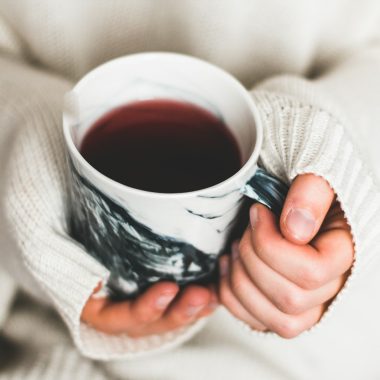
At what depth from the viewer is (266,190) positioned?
37cm

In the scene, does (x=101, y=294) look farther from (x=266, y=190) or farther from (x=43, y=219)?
(x=266, y=190)

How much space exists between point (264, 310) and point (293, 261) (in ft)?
0.27

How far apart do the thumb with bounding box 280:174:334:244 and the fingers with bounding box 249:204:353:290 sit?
0.01 metres

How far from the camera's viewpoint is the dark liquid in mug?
398mm

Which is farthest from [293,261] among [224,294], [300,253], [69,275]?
[69,275]

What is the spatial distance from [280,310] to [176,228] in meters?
0.13

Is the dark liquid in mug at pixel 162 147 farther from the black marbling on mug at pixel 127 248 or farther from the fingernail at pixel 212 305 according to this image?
the fingernail at pixel 212 305

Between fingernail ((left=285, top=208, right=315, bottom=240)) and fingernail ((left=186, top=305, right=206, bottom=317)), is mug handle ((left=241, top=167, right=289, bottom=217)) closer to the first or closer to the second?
fingernail ((left=285, top=208, right=315, bottom=240))

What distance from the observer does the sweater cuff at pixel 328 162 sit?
0.38m

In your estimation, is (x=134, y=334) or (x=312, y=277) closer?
(x=312, y=277)

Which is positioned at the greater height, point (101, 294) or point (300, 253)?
point (300, 253)

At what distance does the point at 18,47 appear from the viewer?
69 centimetres

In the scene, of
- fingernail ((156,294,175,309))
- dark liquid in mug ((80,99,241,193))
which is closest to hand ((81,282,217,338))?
fingernail ((156,294,175,309))

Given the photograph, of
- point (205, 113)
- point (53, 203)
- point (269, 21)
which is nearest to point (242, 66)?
point (269, 21)
